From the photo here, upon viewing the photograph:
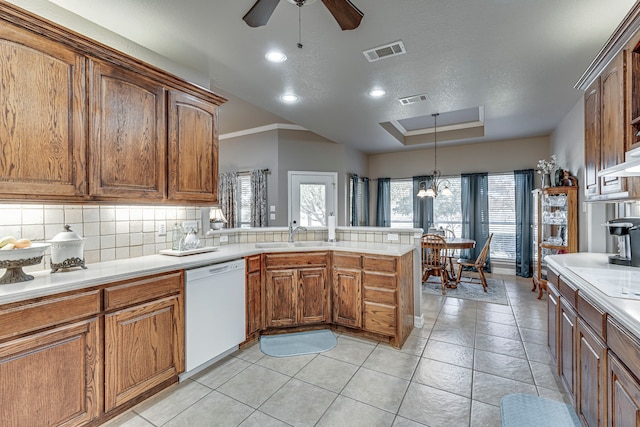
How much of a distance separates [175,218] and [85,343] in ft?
4.47

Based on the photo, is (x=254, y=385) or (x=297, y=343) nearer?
(x=254, y=385)

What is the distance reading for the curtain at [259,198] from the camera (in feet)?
18.7

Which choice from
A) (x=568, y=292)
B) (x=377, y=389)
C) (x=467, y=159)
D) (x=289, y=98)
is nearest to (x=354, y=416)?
(x=377, y=389)

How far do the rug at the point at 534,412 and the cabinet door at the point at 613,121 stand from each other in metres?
1.49

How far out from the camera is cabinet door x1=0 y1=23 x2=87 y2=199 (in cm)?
167

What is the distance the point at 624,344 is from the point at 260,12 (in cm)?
239

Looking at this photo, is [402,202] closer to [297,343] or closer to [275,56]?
[297,343]

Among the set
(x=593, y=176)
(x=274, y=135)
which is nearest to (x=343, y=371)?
(x=593, y=176)

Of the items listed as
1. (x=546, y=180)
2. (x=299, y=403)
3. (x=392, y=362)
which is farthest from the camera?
(x=546, y=180)

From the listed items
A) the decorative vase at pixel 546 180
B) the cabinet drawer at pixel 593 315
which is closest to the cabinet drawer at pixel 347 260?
the cabinet drawer at pixel 593 315

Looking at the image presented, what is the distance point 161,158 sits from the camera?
8.11 ft

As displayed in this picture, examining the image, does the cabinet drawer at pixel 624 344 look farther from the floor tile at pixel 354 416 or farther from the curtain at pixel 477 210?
the curtain at pixel 477 210

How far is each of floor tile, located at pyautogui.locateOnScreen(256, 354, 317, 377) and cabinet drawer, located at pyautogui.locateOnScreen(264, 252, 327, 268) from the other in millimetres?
853

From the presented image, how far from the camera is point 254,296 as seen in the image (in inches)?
114
